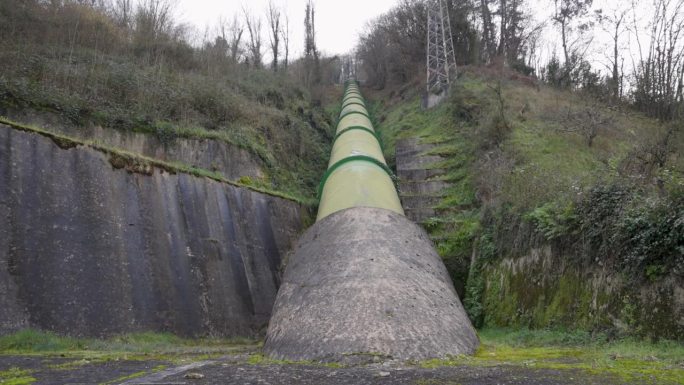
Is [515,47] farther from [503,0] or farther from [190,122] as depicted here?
[190,122]

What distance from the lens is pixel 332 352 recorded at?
483cm

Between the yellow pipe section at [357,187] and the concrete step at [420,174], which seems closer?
the yellow pipe section at [357,187]

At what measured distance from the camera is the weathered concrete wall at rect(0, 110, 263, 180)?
10.0m

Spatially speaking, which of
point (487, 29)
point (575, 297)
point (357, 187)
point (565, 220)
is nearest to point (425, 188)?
point (357, 187)

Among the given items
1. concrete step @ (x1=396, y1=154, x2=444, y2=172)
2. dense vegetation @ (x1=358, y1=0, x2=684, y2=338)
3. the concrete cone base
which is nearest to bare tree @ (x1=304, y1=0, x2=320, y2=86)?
dense vegetation @ (x1=358, y1=0, x2=684, y2=338)

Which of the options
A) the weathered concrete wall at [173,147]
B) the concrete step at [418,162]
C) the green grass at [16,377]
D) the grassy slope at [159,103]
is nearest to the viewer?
the green grass at [16,377]

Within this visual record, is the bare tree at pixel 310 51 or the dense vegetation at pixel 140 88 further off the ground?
the bare tree at pixel 310 51

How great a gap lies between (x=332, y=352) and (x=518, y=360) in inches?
72.3

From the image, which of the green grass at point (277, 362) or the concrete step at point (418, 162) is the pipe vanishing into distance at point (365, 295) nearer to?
the green grass at point (277, 362)

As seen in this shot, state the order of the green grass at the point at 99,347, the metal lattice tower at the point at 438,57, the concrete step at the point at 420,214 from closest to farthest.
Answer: the green grass at the point at 99,347 → the concrete step at the point at 420,214 → the metal lattice tower at the point at 438,57

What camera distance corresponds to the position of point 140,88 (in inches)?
496

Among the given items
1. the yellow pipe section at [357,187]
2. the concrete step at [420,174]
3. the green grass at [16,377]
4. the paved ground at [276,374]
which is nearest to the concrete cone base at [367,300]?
the paved ground at [276,374]

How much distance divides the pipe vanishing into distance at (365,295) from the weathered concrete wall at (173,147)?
4.49m

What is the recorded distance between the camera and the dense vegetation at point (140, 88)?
35.5ft
